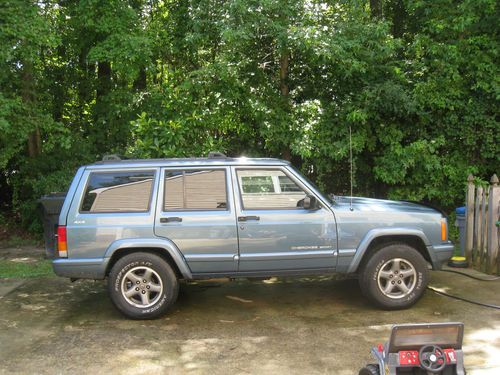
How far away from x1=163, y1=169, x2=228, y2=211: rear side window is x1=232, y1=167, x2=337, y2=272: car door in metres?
0.19

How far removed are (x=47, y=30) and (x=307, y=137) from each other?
198 inches

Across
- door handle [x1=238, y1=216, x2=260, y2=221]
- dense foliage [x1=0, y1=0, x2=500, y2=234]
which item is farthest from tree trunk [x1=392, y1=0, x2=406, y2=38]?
door handle [x1=238, y1=216, x2=260, y2=221]

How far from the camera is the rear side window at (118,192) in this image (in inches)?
224

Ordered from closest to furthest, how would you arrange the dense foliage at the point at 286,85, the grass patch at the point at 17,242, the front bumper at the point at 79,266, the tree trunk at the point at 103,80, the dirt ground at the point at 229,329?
1. the dirt ground at the point at 229,329
2. the front bumper at the point at 79,266
3. the dense foliage at the point at 286,85
4. the grass patch at the point at 17,242
5. the tree trunk at the point at 103,80

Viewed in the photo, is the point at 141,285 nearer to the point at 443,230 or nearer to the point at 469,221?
the point at 443,230

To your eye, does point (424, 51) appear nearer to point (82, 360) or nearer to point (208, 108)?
point (208, 108)

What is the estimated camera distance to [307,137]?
31.3 ft

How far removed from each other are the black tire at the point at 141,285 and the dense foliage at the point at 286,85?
9.69 ft

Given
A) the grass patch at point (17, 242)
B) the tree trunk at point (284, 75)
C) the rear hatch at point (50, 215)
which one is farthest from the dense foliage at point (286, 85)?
the rear hatch at point (50, 215)

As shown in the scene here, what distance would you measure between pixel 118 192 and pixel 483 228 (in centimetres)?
543

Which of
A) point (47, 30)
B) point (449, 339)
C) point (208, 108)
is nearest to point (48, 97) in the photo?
point (47, 30)

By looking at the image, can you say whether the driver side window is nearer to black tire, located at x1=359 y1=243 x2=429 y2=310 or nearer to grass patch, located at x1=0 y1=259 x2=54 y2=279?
black tire, located at x1=359 y1=243 x2=429 y2=310

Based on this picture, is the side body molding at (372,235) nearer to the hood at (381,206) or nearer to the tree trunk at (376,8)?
the hood at (381,206)

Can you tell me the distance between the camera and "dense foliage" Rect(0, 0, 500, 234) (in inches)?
344
